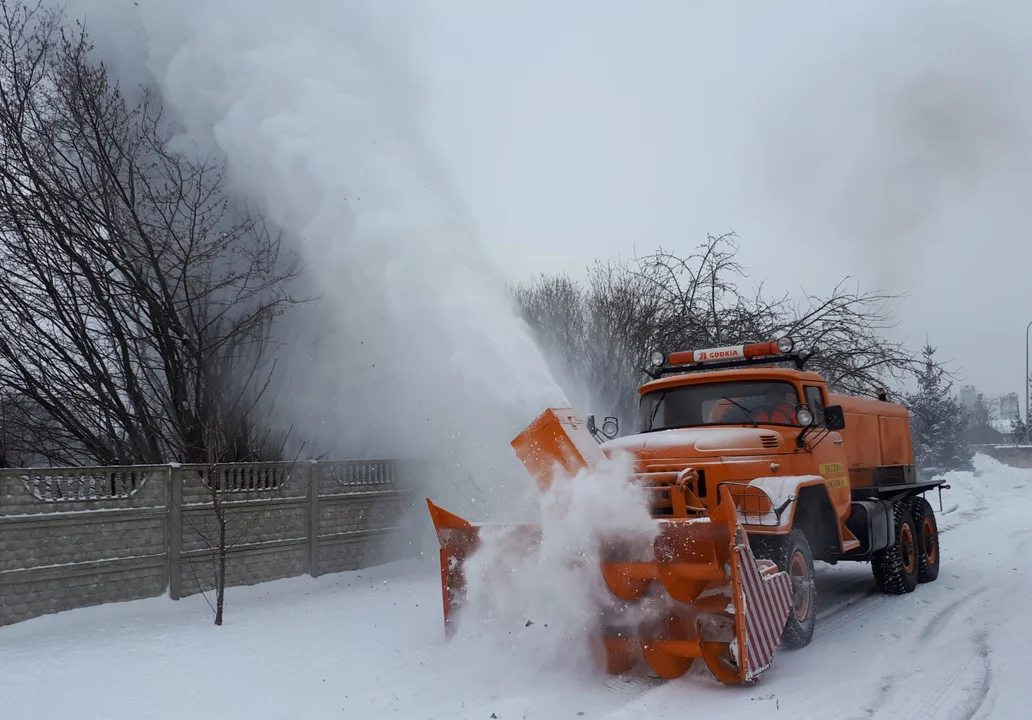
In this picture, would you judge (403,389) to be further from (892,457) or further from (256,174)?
(892,457)

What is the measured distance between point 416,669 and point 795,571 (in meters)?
3.48

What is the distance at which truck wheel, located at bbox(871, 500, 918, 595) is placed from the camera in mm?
9852

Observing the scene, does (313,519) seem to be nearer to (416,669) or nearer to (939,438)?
(416,669)

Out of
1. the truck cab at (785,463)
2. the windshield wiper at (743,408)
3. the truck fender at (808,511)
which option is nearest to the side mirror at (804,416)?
the truck cab at (785,463)

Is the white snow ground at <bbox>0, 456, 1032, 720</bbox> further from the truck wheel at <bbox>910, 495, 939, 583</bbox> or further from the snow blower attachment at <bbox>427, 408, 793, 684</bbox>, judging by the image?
the truck wheel at <bbox>910, 495, 939, 583</bbox>

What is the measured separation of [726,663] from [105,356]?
8763mm

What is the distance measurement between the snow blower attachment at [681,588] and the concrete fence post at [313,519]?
16.9 feet

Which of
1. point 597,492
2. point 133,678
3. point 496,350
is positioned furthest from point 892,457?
point 133,678

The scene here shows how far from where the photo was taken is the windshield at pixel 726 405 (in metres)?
8.22

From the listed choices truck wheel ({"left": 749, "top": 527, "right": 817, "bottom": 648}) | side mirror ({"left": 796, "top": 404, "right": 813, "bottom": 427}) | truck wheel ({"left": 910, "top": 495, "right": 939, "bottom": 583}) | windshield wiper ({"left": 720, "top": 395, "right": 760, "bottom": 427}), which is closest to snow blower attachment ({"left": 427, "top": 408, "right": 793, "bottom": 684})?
truck wheel ({"left": 749, "top": 527, "right": 817, "bottom": 648})

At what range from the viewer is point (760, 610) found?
5.99 metres

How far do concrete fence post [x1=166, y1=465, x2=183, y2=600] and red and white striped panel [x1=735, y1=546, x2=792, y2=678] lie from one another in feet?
21.1

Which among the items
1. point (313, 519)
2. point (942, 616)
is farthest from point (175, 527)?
point (942, 616)

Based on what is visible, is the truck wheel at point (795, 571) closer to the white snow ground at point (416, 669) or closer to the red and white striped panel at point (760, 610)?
A: the white snow ground at point (416, 669)
